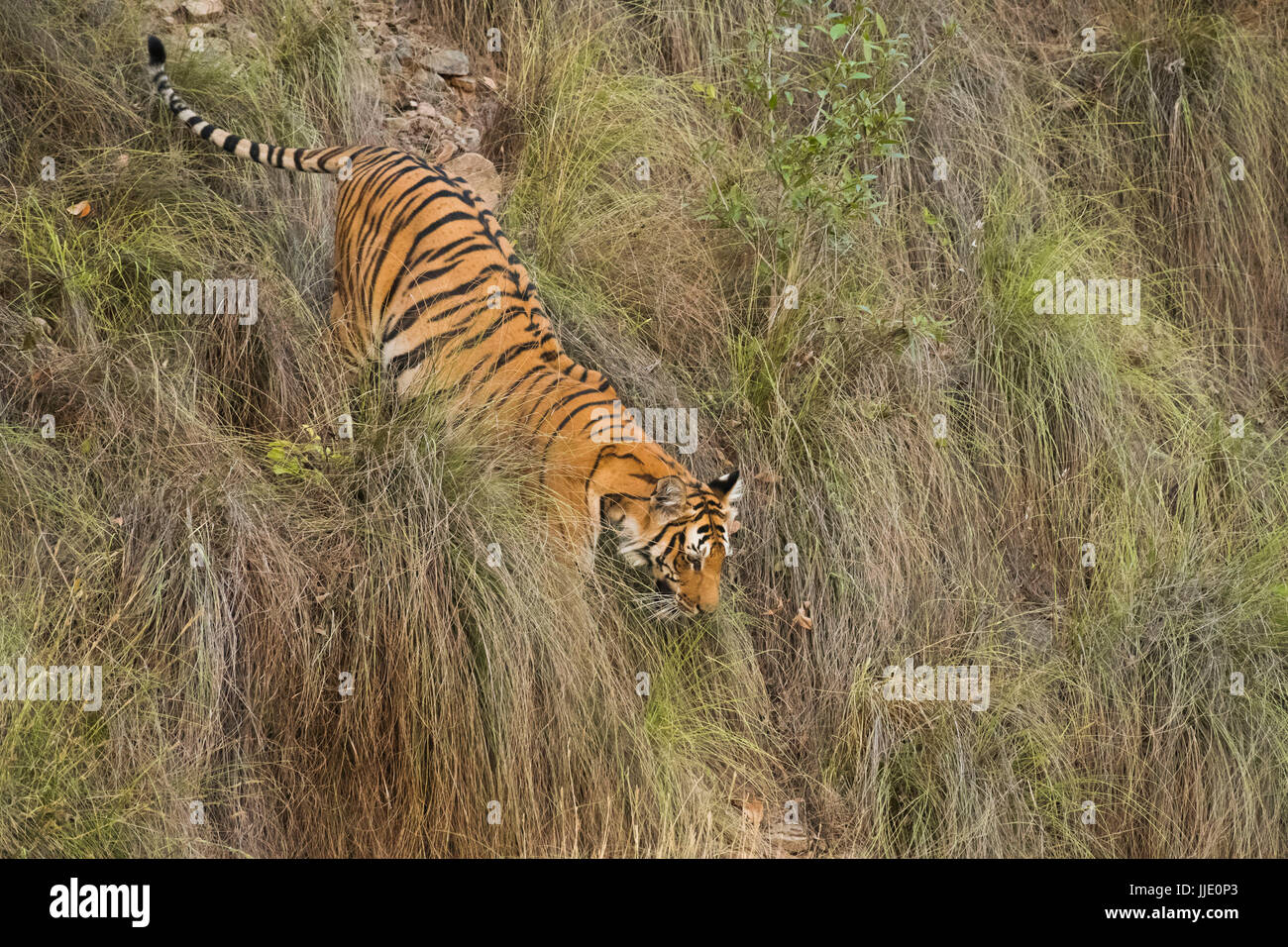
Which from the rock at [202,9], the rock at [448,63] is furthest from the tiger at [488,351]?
the rock at [448,63]

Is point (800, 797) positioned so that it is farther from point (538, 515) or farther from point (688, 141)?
point (688, 141)

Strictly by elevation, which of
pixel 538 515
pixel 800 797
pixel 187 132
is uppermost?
pixel 187 132

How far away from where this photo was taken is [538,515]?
13.0 ft

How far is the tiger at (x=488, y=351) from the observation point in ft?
13.2

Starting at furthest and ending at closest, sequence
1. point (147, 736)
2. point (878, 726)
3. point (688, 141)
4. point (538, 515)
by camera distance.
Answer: point (688, 141) < point (878, 726) < point (538, 515) < point (147, 736)

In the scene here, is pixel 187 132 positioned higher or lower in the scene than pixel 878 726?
higher

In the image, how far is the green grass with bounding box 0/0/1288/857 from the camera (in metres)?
3.77

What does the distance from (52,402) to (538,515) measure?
1800 millimetres

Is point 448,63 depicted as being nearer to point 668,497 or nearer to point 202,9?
point 202,9

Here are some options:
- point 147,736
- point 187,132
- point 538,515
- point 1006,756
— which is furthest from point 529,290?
point 1006,756

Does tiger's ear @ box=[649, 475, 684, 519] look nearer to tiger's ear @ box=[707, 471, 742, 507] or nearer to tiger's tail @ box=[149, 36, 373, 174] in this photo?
tiger's ear @ box=[707, 471, 742, 507]

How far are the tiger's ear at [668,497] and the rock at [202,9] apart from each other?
290 cm

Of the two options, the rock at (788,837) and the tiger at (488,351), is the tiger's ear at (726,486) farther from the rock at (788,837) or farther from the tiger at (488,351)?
the rock at (788,837)

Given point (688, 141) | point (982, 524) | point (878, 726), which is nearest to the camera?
point (878, 726)
